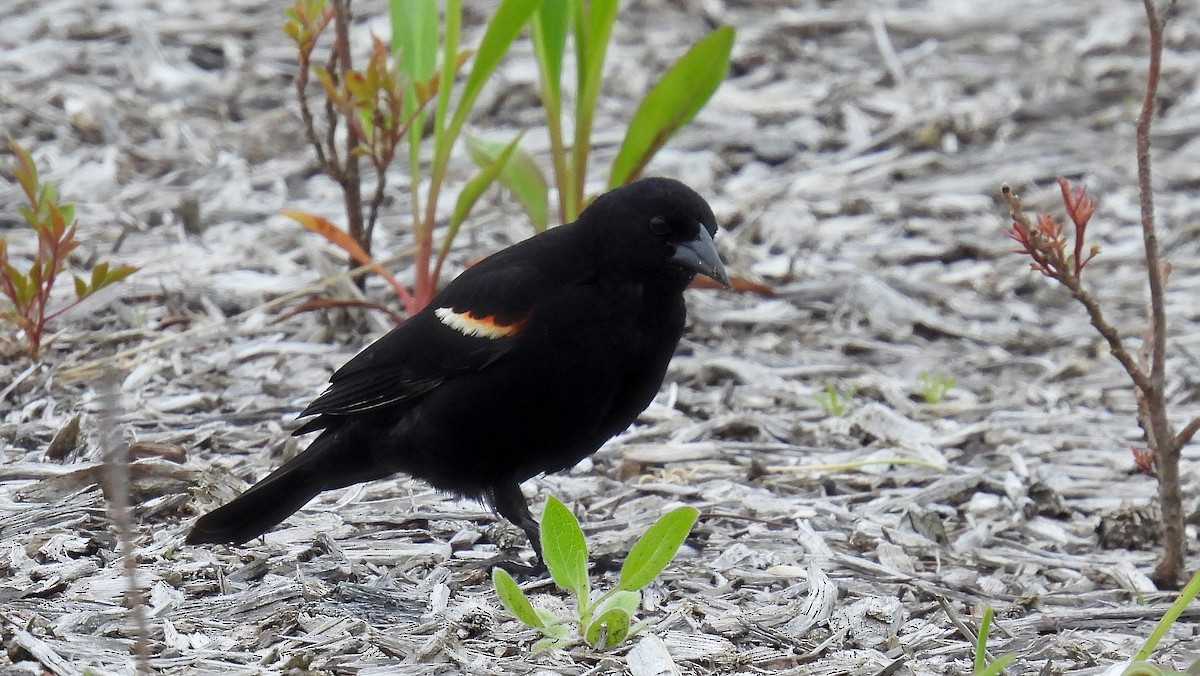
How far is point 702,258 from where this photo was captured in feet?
11.9

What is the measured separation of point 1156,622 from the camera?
10.7ft

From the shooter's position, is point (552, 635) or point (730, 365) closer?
point (552, 635)

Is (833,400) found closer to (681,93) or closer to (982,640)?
(681,93)

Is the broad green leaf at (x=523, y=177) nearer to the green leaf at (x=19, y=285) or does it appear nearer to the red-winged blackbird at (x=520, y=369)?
the red-winged blackbird at (x=520, y=369)

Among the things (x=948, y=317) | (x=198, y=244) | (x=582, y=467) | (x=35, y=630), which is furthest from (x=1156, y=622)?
(x=198, y=244)

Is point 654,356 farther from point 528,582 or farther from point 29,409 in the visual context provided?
point 29,409

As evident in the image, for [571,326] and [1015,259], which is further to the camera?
[1015,259]

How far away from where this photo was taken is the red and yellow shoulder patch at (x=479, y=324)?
140 inches

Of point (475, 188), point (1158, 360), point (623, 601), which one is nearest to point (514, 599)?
point (623, 601)

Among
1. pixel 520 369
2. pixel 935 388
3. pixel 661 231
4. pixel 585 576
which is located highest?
pixel 661 231

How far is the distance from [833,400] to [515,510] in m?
1.21

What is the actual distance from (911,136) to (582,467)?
2.84 meters

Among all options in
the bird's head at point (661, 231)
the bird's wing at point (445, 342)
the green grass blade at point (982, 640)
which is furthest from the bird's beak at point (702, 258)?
the green grass blade at point (982, 640)

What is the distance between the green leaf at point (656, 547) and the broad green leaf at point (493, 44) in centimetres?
209
